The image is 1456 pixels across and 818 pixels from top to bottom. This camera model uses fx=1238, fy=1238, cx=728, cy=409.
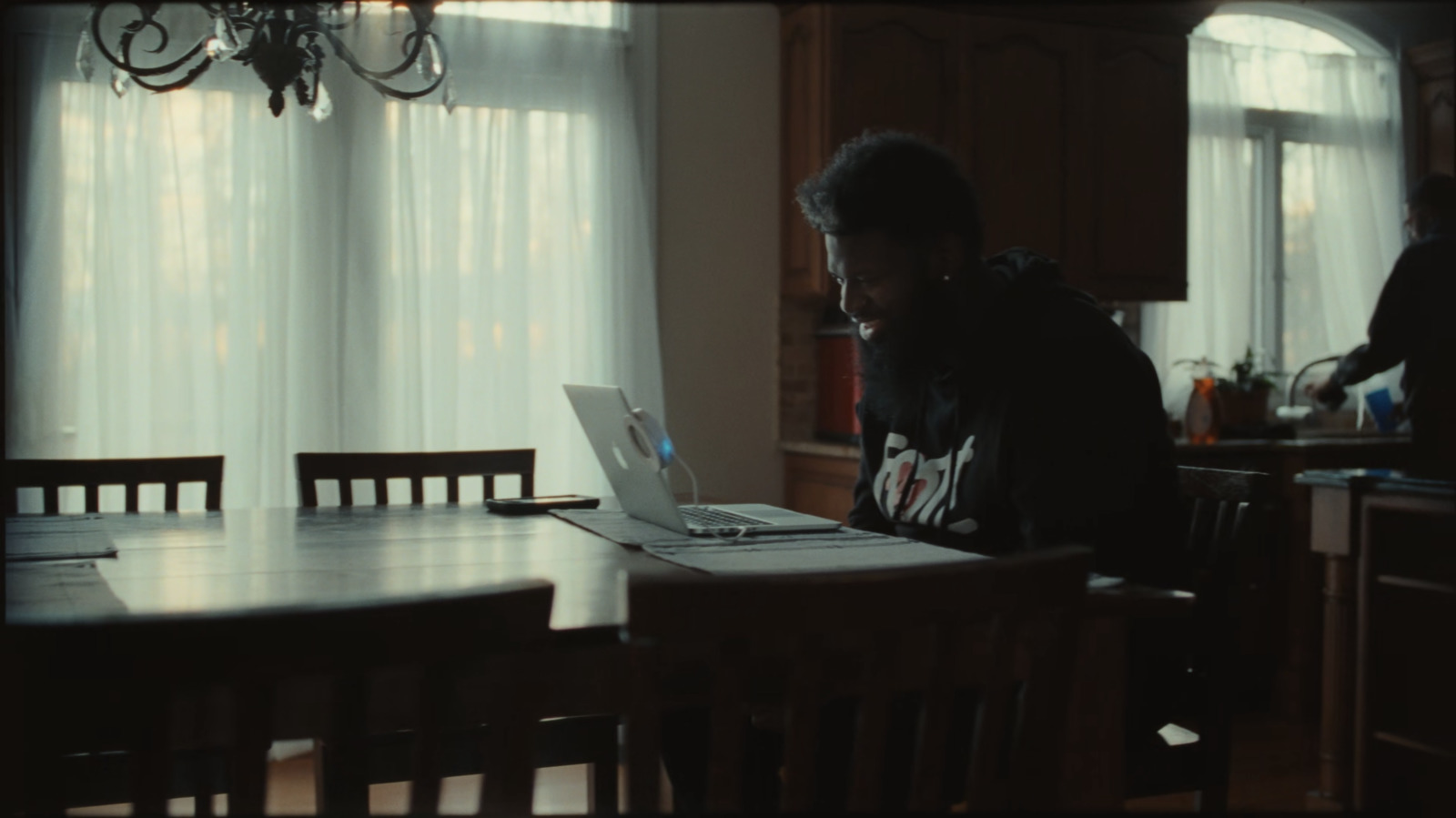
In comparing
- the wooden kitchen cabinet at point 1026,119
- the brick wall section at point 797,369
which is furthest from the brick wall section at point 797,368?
the wooden kitchen cabinet at point 1026,119

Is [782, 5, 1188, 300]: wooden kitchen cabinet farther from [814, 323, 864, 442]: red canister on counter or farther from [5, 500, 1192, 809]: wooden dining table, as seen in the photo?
[5, 500, 1192, 809]: wooden dining table

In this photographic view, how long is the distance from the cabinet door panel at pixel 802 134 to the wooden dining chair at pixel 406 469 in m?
1.43

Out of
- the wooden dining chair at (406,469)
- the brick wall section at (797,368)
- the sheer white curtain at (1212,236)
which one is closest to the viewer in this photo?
the wooden dining chair at (406,469)

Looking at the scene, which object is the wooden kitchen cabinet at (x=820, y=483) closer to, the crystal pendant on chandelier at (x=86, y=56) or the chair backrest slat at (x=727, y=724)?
the crystal pendant on chandelier at (x=86, y=56)

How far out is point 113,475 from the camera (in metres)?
2.29

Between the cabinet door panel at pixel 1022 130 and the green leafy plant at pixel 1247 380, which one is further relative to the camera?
the green leafy plant at pixel 1247 380

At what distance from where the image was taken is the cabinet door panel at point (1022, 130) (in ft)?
12.7

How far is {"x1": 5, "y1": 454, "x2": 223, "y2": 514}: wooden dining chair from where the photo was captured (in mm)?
2246

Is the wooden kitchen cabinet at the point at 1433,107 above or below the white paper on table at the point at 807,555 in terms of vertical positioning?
above

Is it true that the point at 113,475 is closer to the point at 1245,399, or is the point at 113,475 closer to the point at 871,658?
the point at 871,658

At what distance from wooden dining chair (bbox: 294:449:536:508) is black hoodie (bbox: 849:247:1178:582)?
2.90ft

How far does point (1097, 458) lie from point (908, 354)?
426 mm

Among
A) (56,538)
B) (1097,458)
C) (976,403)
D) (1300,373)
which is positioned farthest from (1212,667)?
(1300,373)

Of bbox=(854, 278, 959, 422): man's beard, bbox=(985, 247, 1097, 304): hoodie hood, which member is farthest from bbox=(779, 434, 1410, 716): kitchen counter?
bbox=(985, 247, 1097, 304): hoodie hood
